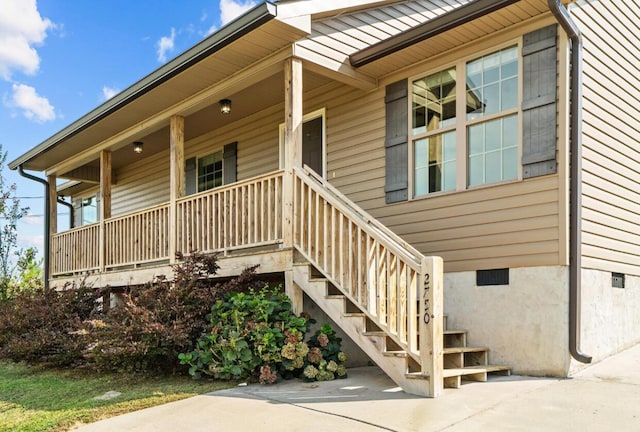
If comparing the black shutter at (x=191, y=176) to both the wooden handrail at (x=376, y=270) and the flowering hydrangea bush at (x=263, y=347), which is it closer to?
the wooden handrail at (x=376, y=270)

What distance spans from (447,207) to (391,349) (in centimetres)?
192

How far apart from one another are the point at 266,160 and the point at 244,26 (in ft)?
11.5

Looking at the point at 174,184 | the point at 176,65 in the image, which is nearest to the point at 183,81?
the point at 176,65

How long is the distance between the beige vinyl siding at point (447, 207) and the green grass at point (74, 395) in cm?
286

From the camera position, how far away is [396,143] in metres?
7.05

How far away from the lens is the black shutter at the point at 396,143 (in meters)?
6.95

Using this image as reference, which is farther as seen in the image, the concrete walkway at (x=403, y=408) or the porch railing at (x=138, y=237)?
the porch railing at (x=138, y=237)

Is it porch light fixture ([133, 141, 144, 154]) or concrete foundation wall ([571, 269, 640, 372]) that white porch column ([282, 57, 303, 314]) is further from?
porch light fixture ([133, 141, 144, 154])

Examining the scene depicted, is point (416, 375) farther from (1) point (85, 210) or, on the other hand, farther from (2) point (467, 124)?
(1) point (85, 210)

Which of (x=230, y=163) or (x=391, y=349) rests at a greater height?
(x=230, y=163)

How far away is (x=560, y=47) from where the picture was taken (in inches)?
219

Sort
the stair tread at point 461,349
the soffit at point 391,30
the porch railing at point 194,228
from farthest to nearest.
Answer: the porch railing at point 194,228
the soffit at point 391,30
the stair tread at point 461,349

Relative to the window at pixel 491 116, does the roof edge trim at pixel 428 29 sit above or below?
above

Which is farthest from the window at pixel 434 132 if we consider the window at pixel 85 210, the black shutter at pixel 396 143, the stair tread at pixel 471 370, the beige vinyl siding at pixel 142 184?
the window at pixel 85 210
